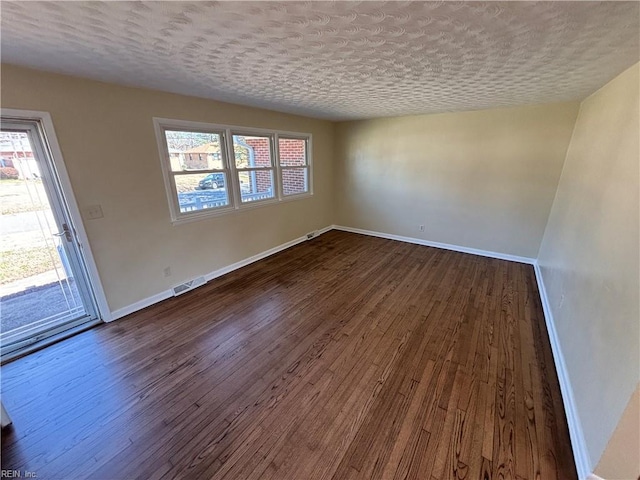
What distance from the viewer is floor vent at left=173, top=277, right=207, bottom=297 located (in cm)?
317

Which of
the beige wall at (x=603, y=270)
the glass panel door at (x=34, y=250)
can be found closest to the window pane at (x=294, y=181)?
the glass panel door at (x=34, y=250)

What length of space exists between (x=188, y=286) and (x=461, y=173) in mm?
4474

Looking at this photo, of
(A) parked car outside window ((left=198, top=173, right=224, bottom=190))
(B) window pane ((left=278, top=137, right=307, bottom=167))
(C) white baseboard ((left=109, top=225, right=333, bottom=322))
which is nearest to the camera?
(C) white baseboard ((left=109, top=225, right=333, bottom=322))

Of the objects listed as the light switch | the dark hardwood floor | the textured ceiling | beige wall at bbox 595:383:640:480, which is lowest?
the dark hardwood floor

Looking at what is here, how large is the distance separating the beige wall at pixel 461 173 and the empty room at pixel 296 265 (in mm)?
46

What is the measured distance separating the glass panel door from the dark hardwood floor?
33cm

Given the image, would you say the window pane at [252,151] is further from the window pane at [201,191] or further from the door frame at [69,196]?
the door frame at [69,196]

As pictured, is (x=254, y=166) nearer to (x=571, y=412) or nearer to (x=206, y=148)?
(x=206, y=148)

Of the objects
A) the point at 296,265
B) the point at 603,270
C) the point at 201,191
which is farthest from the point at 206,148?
the point at 603,270

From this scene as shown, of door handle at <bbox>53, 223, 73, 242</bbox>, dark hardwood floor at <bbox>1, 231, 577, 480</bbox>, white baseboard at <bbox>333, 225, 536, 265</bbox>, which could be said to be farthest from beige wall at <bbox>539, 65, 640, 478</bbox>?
door handle at <bbox>53, 223, 73, 242</bbox>

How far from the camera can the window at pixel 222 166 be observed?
298 centimetres

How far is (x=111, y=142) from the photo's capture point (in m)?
2.44

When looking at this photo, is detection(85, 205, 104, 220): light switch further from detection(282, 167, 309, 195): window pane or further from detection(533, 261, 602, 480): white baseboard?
detection(533, 261, 602, 480): white baseboard

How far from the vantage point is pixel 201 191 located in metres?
3.32
